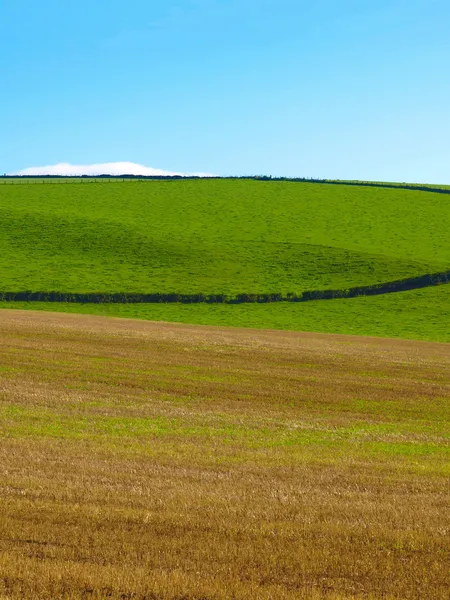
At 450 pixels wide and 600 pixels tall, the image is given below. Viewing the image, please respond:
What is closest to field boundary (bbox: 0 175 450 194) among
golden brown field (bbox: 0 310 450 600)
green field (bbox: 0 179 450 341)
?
green field (bbox: 0 179 450 341)

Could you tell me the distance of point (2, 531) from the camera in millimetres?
10727

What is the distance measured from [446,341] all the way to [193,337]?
20735 mm

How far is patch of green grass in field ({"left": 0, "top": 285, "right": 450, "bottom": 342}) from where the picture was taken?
59.2 metres

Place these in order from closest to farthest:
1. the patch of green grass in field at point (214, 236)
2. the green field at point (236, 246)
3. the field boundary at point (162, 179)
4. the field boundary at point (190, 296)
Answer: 1. the green field at point (236, 246)
2. the field boundary at point (190, 296)
3. the patch of green grass in field at point (214, 236)
4. the field boundary at point (162, 179)

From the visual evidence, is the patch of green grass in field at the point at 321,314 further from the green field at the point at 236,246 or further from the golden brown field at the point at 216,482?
the golden brown field at the point at 216,482

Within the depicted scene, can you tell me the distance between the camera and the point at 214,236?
90.2 m

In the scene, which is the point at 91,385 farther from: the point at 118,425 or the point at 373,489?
the point at 373,489

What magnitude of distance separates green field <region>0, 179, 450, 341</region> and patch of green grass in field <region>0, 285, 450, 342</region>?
0.12 metres

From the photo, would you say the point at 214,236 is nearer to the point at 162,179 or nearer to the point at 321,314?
the point at 321,314

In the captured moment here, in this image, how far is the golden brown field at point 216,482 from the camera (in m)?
9.49

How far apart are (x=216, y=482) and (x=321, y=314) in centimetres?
5105

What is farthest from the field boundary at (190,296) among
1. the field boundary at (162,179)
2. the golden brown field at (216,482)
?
the field boundary at (162,179)

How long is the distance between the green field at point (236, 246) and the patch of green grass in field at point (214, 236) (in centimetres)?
15

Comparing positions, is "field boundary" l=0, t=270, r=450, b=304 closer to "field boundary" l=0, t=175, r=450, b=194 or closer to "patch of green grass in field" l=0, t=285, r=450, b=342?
"patch of green grass in field" l=0, t=285, r=450, b=342
